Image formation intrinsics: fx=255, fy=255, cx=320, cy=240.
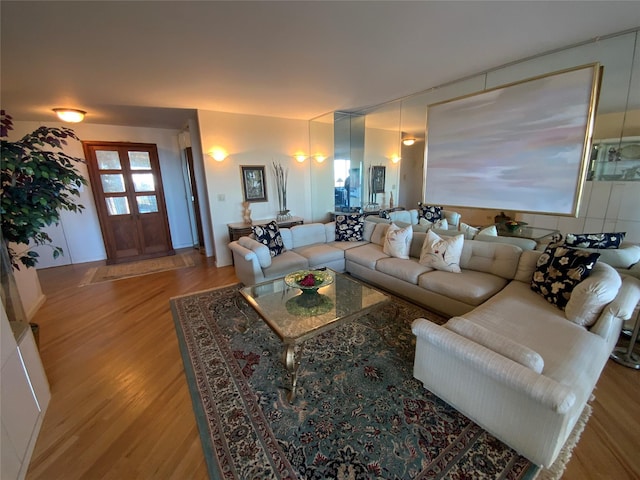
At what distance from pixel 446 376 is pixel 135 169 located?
611cm

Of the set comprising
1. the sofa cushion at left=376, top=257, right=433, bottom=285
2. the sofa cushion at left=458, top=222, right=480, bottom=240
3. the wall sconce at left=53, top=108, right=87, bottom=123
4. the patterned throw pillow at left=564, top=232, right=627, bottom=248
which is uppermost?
the wall sconce at left=53, top=108, right=87, bottom=123

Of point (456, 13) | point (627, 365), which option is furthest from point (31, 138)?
point (627, 365)

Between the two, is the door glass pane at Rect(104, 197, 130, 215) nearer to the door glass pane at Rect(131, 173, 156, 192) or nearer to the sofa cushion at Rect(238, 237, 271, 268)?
the door glass pane at Rect(131, 173, 156, 192)

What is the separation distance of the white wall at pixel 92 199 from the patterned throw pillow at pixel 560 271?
20.5 feet

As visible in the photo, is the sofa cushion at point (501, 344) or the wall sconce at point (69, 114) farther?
the wall sconce at point (69, 114)

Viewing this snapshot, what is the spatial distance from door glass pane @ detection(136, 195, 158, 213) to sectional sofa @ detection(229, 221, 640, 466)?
5230 mm

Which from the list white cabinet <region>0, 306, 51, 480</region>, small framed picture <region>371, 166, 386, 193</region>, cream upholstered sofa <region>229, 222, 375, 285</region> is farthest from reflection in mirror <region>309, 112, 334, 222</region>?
white cabinet <region>0, 306, 51, 480</region>

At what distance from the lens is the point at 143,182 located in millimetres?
5203

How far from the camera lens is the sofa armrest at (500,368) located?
3.76 feet

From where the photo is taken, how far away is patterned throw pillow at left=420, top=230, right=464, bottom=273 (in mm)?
2809

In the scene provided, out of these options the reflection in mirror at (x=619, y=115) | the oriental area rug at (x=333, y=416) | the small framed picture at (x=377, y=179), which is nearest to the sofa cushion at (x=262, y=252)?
the oriental area rug at (x=333, y=416)

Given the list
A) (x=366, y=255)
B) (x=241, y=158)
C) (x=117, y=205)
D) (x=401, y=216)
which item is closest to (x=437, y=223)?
(x=401, y=216)

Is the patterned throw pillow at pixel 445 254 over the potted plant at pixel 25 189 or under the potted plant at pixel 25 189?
under

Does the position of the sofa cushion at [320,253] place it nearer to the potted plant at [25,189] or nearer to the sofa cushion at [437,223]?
the sofa cushion at [437,223]
